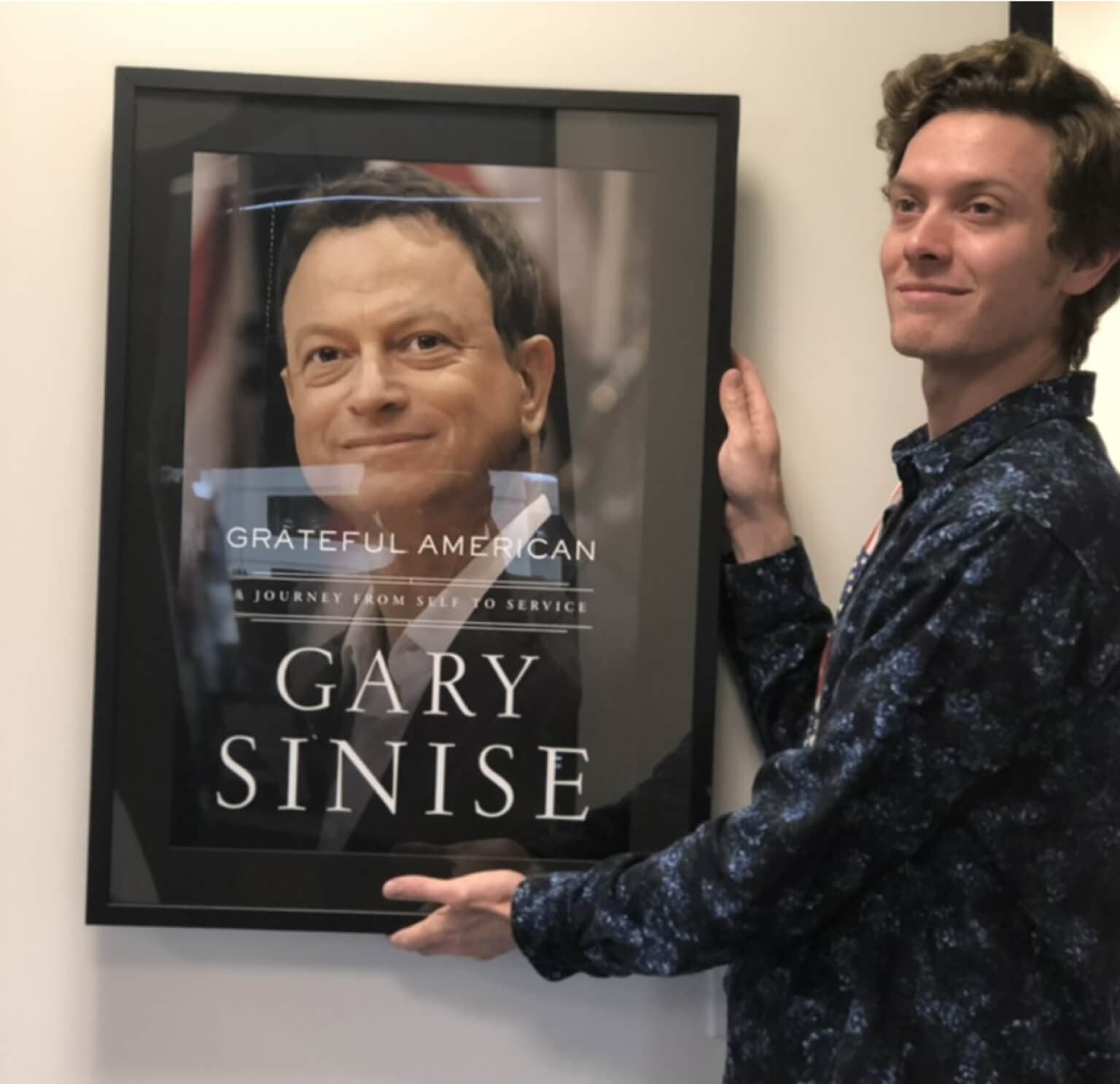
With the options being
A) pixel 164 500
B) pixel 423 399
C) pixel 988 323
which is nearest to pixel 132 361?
pixel 164 500

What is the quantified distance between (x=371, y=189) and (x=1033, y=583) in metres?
0.65

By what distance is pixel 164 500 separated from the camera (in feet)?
3.65

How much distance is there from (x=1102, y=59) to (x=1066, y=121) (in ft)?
A: 1.80

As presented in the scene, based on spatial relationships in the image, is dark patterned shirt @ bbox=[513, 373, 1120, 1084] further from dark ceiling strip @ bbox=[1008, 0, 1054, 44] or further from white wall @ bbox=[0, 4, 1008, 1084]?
dark ceiling strip @ bbox=[1008, 0, 1054, 44]

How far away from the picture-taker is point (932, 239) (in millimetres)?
958

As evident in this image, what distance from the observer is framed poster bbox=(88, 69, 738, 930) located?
1.11 meters

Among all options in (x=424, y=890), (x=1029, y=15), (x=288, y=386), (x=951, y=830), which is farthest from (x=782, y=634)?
(x=1029, y=15)

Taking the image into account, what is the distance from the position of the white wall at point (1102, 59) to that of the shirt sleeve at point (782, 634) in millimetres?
499

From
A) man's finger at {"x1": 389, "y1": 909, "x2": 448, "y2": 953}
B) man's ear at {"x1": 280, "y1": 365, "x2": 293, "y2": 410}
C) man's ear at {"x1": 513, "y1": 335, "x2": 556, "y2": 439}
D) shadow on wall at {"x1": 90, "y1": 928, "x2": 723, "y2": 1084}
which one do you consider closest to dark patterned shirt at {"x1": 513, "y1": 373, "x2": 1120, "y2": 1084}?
man's finger at {"x1": 389, "y1": 909, "x2": 448, "y2": 953}

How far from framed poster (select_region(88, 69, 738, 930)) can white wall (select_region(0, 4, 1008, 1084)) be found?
0.06m

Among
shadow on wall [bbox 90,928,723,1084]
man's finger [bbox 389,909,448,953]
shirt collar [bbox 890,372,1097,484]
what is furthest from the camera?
shadow on wall [bbox 90,928,723,1084]

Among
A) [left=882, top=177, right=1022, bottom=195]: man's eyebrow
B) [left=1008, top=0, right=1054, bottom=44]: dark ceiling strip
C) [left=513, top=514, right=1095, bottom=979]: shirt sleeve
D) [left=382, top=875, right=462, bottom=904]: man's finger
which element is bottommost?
[left=382, top=875, right=462, bottom=904]: man's finger

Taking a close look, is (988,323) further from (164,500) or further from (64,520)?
(64,520)

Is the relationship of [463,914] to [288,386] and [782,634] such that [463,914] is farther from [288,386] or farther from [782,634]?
[288,386]
